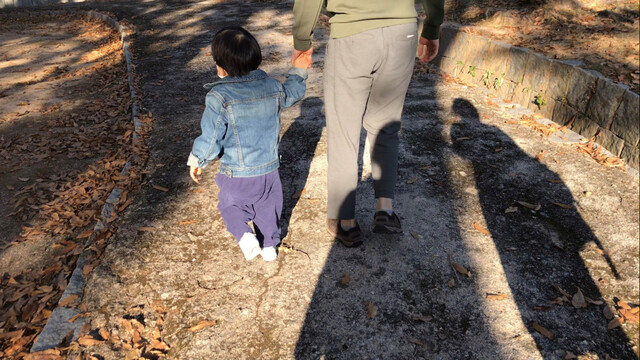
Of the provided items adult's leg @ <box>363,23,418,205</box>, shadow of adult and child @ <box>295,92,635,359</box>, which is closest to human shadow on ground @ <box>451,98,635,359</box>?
shadow of adult and child @ <box>295,92,635,359</box>

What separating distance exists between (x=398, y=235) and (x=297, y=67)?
A: 5.07 feet

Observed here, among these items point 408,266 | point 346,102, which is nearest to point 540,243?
point 408,266

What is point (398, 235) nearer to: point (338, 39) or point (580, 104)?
point (338, 39)

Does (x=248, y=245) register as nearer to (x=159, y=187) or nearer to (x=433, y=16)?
(x=159, y=187)

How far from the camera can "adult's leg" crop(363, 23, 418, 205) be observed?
287 centimetres

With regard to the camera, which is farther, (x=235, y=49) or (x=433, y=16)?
(x=433, y=16)

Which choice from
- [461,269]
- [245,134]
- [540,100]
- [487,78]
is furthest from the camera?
[487,78]

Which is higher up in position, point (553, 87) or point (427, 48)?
point (427, 48)

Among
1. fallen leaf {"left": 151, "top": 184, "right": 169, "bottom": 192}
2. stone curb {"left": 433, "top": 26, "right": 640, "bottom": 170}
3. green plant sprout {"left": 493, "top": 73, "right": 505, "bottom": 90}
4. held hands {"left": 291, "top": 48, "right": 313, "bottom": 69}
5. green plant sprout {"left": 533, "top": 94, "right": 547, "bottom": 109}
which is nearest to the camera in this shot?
held hands {"left": 291, "top": 48, "right": 313, "bottom": 69}

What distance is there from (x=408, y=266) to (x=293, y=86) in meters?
1.52

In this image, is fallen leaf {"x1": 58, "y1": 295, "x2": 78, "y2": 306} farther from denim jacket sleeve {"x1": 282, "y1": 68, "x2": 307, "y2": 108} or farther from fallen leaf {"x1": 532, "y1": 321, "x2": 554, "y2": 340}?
fallen leaf {"x1": 532, "y1": 321, "x2": 554, "y2": 340}

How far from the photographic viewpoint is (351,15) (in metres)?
2.73

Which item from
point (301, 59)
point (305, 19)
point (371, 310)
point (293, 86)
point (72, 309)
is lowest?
point (72, 309)

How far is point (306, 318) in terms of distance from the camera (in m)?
2.83
